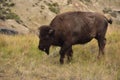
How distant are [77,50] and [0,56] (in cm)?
265

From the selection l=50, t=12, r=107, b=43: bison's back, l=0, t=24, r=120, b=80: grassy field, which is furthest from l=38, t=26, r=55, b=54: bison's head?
l=0, t=24, r=120, b=80: grassy field

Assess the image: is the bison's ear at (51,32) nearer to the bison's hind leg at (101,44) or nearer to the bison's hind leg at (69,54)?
the bison's hind leg at (69,54)

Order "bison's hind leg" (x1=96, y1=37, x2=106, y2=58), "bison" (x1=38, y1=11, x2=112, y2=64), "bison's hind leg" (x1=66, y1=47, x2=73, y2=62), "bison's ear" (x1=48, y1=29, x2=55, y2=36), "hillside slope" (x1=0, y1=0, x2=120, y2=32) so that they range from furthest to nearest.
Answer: "hillside slope" (x1=0, y1=0, x2=120, y2=32) < "bison's hind leg" (x1=96, y1=37, x2=106, y2=58) < "bison's hind leg" (x1=66, y1=47, x2=73, y2=62) < "bison" (x1=38, y1=11, x2=112, y2=64) < "bison's ear" (x1=48, y1=29, x2=55, y2=36)

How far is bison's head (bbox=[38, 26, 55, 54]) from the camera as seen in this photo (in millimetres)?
11852

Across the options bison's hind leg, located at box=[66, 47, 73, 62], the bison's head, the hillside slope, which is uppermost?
the bison's head

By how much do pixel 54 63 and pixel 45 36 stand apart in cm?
95

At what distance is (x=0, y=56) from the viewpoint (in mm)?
12773

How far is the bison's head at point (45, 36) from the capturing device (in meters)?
11.9

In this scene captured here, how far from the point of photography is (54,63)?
12.4 meters

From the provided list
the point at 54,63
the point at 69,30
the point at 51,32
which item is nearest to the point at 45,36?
the point at 51,32

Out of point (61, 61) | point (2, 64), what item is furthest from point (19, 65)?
point (61, 61)

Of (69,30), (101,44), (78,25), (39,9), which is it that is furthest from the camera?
(39,9)

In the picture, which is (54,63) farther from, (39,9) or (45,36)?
(39,9)

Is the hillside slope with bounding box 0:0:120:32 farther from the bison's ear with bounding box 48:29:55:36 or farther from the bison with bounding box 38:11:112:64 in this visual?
the bison's ear with bounding box 48:29:55:36
